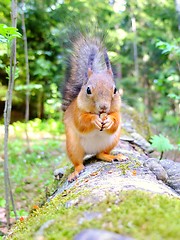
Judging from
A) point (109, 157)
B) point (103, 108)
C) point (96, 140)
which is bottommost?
point (109, 157)

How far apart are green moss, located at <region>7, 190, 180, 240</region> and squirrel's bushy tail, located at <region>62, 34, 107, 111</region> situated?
68.6 inches

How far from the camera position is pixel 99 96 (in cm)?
282

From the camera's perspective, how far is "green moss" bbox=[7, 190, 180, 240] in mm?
1262

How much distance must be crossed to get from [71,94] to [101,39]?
596 millimetres

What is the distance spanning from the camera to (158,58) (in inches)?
437

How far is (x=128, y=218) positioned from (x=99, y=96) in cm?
154

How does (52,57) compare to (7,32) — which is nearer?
(7,32)

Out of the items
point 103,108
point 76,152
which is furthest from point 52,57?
point 103,108

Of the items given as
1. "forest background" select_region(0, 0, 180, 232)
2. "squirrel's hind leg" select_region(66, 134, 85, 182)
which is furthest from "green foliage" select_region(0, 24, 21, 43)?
"forest background" select_region(0, 0, 180, 232)

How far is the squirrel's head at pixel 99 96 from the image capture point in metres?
2.81

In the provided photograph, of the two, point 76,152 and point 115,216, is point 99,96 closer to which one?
point 76,152

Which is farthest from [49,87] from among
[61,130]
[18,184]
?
[18,184]

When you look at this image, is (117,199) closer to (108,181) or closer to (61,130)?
(108,181)

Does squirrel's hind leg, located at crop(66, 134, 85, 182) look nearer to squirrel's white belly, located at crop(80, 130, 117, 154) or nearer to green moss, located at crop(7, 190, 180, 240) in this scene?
squirrel's white belly, located at crop(80, 130, 117, 154)
